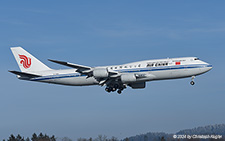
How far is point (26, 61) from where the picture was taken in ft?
237

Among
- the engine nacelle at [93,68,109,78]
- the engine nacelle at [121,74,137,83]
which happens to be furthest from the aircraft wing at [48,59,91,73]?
the engine nacelle at [121,74,137,83]

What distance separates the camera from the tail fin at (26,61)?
71000mm

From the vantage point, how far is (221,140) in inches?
3164

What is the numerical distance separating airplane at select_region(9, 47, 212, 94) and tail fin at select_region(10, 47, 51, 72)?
A: 28.3 inches

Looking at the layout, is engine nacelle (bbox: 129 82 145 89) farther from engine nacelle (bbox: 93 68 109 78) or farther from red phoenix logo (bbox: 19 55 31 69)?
red phoenix logo (bbox: 19 55 31 69)

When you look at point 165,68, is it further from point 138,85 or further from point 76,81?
point 76,81

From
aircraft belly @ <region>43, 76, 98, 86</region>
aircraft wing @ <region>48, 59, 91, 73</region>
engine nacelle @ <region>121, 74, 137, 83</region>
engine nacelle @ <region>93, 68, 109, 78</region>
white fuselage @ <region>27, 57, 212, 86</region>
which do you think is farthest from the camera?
aircraft belly @ <region>43, 76, 98, 86</region>

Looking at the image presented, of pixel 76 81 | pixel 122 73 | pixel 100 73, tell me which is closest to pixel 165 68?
pixel 122 73

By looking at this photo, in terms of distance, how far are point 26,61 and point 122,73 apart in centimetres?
2158

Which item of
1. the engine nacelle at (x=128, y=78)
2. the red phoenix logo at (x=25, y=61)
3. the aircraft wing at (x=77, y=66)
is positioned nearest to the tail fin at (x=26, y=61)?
the red phoenix logo at (x=25, y=61)

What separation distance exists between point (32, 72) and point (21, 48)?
5.91m

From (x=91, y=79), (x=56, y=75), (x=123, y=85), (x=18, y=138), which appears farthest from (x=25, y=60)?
(x=18, y=138)

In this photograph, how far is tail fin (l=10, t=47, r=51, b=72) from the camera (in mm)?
71000

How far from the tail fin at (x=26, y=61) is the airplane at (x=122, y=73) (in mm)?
719
